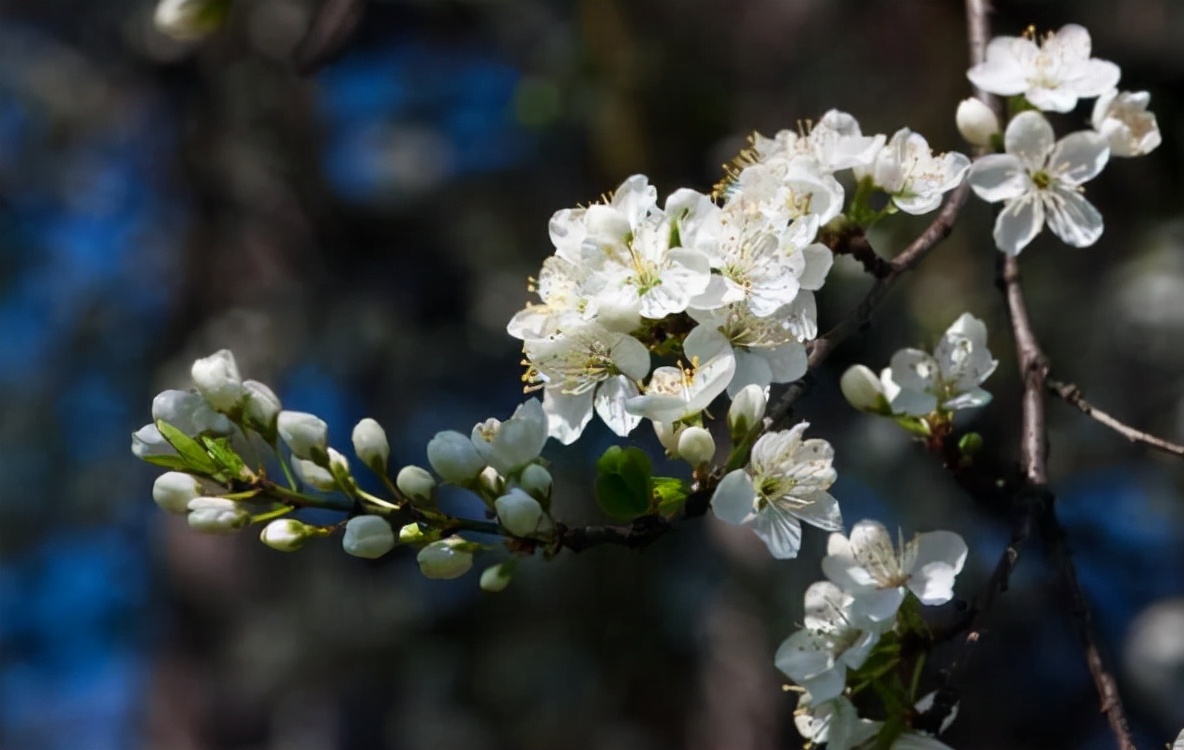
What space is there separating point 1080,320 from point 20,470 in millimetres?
3750

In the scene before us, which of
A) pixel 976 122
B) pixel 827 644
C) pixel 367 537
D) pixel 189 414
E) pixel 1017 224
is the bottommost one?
pixel 827 644

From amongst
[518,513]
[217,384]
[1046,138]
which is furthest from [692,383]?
[1046,138]

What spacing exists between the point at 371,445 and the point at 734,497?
1.02 feet

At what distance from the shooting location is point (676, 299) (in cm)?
99

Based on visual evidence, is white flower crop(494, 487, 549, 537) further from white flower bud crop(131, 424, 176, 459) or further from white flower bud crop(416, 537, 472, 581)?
white flower bud crop(131, 424, 176, 459)

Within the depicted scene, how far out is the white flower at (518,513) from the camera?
0.95 meters

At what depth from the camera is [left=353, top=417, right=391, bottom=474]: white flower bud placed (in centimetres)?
104

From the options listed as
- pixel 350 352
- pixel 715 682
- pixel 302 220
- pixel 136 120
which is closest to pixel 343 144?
pixel 302 220

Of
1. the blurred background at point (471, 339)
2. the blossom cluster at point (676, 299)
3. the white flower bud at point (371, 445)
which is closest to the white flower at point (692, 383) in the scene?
the blossom cluster at point (676, 299)

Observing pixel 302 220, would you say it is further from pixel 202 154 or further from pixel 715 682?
pixel 715 682

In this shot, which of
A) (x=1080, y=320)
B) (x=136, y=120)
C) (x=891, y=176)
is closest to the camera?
(x=891, y=176)

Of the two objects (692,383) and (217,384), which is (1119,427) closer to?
(692,383)

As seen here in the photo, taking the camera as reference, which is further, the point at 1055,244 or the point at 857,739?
the point at 1055,244

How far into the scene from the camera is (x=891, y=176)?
1160mm
